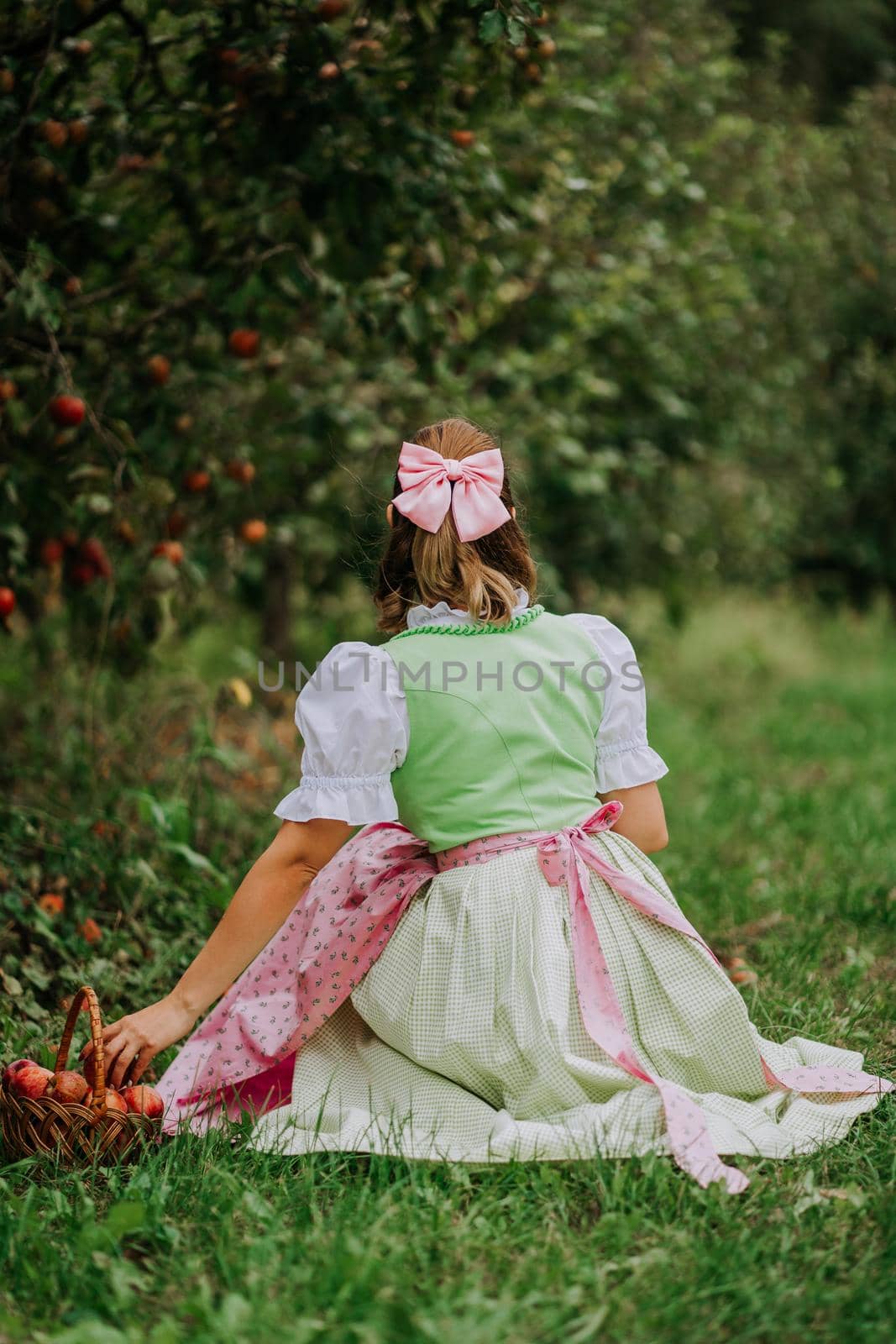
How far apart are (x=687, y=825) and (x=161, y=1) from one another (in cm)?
278

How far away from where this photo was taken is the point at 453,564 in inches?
84.7

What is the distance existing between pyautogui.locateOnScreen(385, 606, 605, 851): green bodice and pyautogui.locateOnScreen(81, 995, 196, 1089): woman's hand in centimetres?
48

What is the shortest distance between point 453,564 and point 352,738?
0.35m

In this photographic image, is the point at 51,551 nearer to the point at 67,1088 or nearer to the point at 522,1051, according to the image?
the point at 67,1088

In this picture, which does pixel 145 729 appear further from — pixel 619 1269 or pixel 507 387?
pixel 619 1269

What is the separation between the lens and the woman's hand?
6.76ft

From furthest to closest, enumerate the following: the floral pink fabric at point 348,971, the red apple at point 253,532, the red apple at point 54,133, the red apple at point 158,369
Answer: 1. the red apple at point 253,532
2. the red apple at point 158,369
3. the red apple at point 54,133
4. the floral pink fabric at point 348,971

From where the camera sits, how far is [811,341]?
7.24 m

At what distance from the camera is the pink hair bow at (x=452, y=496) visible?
2.13m

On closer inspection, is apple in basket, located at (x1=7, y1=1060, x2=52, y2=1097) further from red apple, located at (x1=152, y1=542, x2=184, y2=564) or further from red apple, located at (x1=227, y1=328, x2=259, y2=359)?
red apple, located at (x1=227, y1=328, x2=259, y2=359)

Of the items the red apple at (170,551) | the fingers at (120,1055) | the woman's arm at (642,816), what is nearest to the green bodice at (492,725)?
the woman's arm at (642,816)

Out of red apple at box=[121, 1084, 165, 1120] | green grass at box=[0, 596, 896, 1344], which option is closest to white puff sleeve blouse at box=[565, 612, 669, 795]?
green grass at box=[0, 596, 896, 1344]

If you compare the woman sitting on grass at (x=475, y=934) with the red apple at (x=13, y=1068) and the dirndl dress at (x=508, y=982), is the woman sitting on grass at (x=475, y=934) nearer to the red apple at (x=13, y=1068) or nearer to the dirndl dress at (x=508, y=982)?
the dirndl dress at (x=508, y=982)

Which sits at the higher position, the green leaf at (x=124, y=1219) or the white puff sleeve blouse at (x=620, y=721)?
the white puff sleeve blouse at (x=620, y=721)
